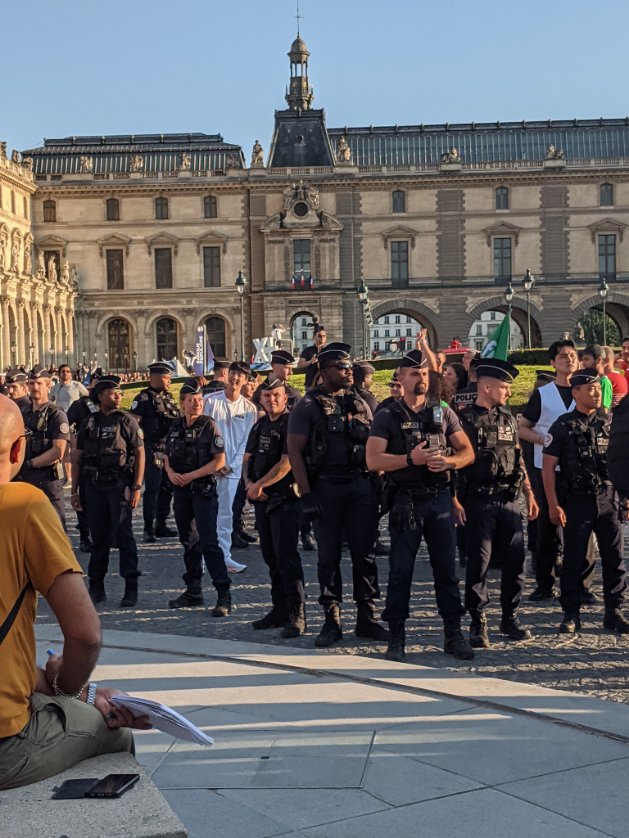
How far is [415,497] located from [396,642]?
1.03 metres

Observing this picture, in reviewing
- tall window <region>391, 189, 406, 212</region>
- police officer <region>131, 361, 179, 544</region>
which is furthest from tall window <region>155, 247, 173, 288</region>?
police officer <region>131, 361, 179, 544</region>

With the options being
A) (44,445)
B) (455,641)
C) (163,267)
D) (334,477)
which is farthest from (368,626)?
(163,267)

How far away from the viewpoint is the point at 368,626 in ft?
27.3

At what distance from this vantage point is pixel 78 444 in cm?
1027

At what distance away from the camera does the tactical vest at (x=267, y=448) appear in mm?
9070

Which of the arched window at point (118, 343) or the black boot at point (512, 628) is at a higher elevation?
the arched window at point (118, 343)

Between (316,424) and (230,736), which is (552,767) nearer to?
(230,736)

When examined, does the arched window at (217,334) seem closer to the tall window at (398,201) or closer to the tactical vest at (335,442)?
the tall window at (398,201)

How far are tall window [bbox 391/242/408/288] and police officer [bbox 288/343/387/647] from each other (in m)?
57.4

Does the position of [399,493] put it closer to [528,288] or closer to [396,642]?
[396,642]

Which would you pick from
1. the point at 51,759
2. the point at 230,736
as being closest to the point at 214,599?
the point at 230,736

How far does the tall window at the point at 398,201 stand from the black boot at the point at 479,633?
5861cm

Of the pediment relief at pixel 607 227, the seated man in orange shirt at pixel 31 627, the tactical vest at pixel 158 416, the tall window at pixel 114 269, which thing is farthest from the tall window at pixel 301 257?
the seated man in orange shirt at pixel 31 627

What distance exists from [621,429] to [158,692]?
10.7ft
